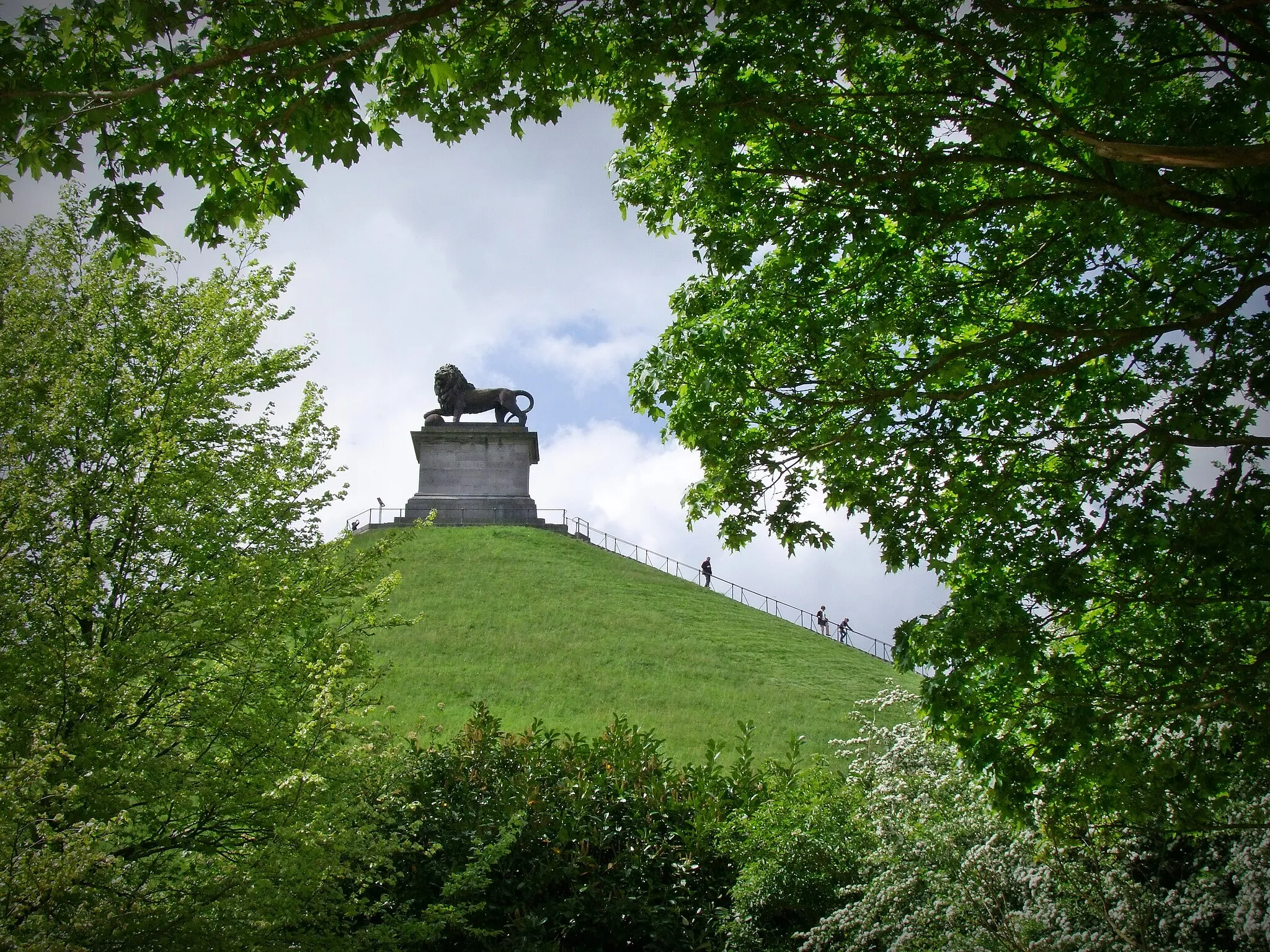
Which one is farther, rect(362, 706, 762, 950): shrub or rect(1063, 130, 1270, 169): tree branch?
rect(362, 706, 762, 950): shrub

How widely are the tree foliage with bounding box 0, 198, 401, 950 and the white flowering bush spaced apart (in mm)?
4422

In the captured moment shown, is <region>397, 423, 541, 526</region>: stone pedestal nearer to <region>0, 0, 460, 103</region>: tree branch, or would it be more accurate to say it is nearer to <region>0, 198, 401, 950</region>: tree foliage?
<region>0, 198, 401, 950</region>: tree foliage

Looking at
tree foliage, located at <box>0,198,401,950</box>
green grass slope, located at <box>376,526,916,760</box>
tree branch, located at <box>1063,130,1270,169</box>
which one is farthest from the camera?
green grass slope, located at <box>376,526,916,760</box>

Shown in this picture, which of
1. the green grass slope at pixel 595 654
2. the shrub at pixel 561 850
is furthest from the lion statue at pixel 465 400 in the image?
the shrub at pixel 561 850

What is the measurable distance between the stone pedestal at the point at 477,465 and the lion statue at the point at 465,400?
73 cm

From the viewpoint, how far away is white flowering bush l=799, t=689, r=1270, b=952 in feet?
21.2

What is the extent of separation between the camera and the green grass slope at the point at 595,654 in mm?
20125

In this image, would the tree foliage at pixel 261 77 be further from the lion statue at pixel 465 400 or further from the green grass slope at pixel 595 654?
the lion statue at pixel 465 400

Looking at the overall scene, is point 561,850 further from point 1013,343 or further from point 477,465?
point 477,465

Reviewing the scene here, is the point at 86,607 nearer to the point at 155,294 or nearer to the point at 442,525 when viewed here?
the point at 155,294

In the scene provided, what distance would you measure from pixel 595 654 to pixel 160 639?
18.6 metres

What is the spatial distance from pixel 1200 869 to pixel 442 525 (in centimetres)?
3570

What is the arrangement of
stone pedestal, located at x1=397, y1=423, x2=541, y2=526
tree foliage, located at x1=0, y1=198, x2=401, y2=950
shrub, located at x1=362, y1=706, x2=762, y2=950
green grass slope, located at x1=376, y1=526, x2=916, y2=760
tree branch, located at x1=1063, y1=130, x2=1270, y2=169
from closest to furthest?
tree branch, located at x1=1063, y1=130, x2=1270, y2=169
tree foliage, located at x1=0, y1=198, x2=401, y2=950
shrub, located at x1=362, y1=706, x2=762, y2=950
green grass slope, located at x1=376, y1=526, x2=916, y2=760
stone pedestal, located at x1=397, y1=423, x2=541, y2=526

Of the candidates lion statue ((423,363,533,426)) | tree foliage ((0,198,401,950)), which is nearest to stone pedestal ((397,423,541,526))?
lion statue ((423,363,533,426))
